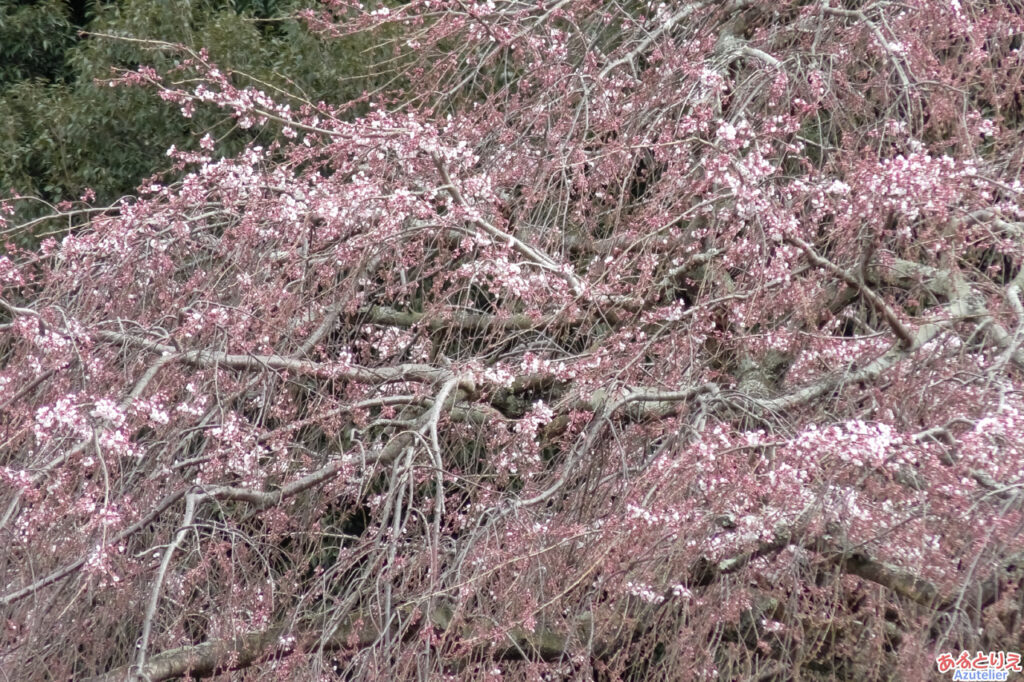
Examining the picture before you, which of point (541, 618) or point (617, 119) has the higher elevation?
point (617, 119)

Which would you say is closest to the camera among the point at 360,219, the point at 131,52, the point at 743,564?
the point at 743,564

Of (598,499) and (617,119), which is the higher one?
(617,119)

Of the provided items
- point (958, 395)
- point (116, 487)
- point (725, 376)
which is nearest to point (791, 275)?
point (725, 376)

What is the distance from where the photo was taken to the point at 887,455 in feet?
7.86

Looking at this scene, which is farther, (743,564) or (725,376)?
(725,376)

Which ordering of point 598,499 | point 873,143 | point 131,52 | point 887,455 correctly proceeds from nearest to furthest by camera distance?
point 887,455 → point 598,499 → point 873,143 → point 131,52

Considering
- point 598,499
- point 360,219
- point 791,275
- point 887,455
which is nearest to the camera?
point 887,455

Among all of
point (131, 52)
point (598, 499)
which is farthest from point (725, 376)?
point (131, 52)

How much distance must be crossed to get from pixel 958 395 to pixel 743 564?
0.62m

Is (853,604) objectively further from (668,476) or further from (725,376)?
(725,376)

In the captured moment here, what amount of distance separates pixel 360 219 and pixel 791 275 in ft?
4.19

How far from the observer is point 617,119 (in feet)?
13.2

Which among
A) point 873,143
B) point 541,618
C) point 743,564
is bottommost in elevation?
point 541,618

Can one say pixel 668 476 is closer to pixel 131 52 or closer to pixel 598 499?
pixel 598 499
